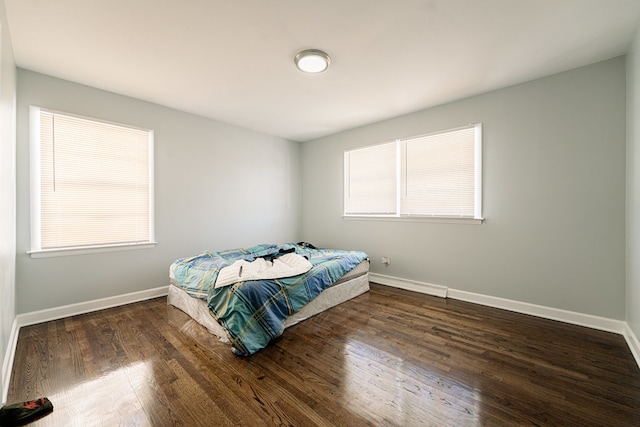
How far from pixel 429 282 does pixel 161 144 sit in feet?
13.5

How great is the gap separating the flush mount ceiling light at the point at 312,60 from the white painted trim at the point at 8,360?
10.1 feet

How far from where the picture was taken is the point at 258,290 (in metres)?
2.34

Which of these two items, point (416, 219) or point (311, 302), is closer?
point (311, 302)

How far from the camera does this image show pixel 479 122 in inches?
127

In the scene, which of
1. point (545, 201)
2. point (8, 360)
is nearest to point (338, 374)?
point (8, 360)

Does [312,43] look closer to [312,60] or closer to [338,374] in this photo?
[312,60]

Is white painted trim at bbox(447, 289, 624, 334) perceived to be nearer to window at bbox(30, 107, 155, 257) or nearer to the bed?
the bed

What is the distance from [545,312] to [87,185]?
17.3 feet

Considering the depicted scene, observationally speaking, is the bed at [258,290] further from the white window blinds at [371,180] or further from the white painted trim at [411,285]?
the white window blinds at [371,180]

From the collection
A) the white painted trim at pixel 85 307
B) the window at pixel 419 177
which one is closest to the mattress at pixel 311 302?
the white painted trim at pixel 85 307

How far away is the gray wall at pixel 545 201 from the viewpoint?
249 centimetres

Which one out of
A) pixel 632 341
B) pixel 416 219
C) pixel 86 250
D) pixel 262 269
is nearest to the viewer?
pixel 632 341

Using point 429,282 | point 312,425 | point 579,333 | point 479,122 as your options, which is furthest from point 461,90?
point 312,425

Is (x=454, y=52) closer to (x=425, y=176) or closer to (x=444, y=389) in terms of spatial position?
(x=425, y=176)
